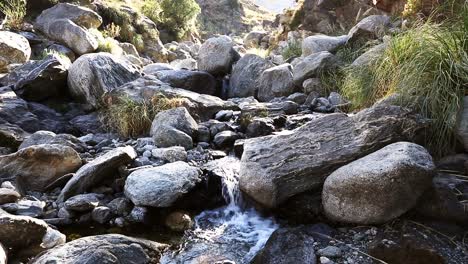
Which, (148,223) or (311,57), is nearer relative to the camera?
(148,223)

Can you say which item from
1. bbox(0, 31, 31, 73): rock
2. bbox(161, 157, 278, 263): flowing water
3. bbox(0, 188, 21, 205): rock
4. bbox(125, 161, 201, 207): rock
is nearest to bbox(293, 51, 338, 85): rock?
bbox(161, 157, 278, 263): flowing water

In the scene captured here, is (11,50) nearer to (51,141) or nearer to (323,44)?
(51,141)

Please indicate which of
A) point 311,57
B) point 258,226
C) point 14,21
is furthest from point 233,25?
point 258,226

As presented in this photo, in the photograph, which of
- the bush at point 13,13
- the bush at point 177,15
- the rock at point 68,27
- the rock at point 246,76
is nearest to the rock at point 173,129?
the rock at point 246,76

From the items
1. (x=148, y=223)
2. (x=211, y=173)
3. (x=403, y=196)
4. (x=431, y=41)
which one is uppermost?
(x=431, y=41)

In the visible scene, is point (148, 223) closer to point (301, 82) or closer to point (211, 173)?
point (211, 173)

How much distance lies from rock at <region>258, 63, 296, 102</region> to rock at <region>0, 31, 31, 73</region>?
4708mm

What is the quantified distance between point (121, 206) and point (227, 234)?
1.02 meters

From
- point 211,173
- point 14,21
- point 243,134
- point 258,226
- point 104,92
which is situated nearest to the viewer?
point 258,226

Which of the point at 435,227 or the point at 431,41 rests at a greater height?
the point at 431,41

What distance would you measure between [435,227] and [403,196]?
35cm

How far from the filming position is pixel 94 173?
3881 mm

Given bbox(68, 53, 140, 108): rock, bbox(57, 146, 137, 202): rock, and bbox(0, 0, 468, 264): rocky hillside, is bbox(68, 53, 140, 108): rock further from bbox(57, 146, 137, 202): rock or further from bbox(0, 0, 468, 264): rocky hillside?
bbox(57, 146, 137, 202): rock

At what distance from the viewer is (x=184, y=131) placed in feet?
16.8
